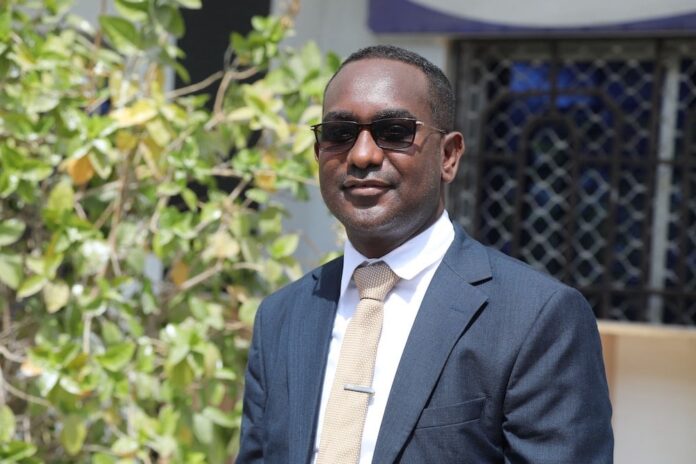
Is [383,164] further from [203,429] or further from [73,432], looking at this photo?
[73,432]

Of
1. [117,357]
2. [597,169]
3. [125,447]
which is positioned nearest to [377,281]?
[117,357]

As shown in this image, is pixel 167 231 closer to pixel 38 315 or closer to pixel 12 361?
pixel 38 315

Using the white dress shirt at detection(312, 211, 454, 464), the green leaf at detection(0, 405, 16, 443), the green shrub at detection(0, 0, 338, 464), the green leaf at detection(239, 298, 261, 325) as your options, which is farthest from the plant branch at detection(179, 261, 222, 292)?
the white dress shirt at detection(312, 211, 454, 464)

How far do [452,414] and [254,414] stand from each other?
50 cm

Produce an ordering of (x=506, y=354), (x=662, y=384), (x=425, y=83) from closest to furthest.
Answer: (x=506, y=354) < (x=425, y=83) < (x=662, y=384)

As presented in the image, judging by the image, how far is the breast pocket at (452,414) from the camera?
1762 mm

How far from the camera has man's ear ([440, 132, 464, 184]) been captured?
1983 mm

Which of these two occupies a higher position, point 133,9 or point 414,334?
point 133,9

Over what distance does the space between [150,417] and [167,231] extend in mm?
595

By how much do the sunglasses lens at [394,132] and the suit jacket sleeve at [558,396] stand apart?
1.26 feet

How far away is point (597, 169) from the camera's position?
15.0ft

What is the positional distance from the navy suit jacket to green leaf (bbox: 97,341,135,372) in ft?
3.78

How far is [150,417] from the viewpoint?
3271mm

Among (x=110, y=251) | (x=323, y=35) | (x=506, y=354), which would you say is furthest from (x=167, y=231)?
(x=323, y=35)
